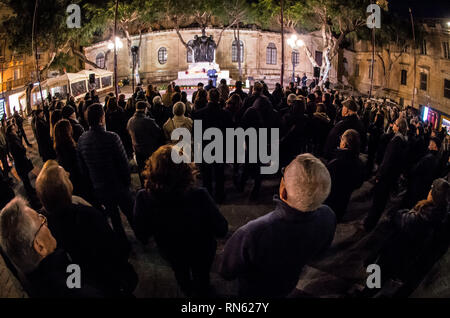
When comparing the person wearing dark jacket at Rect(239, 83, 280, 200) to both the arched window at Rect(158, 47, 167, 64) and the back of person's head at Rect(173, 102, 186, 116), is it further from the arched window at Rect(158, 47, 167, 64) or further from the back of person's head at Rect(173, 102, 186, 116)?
the arched window at Rect(158, 47, 167, 64)

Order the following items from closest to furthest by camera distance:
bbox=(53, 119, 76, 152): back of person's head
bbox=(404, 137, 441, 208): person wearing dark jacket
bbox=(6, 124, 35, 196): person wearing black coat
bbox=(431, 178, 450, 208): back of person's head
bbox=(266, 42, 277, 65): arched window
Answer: bbox=(431, 178, 450, 208): back of person's head
bbox=(53, 119, 76, 152): back of person's head
bbox=(404, 137, 441, 208): person wearing dark jacket
bbox=(6, 124, 35, 196): person wearing black coat
bbox=(266, 42, 277, 65): arched window

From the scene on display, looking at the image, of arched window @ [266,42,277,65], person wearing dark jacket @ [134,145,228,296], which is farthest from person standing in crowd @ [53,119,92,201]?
arched window @ [266,42,277,65]

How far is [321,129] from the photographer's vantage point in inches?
301

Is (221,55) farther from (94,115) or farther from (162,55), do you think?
(94,115)

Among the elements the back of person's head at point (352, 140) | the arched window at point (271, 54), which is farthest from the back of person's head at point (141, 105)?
the arched window at point (271, 54)

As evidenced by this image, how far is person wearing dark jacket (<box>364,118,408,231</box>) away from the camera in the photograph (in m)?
5.56

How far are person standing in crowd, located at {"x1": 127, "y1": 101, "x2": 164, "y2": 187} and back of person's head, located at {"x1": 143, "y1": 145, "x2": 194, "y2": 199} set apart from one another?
3293 millimetres

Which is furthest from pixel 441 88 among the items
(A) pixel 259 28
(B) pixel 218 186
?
(B) pixel 218 186

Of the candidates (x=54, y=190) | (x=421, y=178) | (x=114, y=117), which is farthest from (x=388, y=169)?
(x=114, y=117)

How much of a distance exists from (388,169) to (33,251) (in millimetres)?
4973

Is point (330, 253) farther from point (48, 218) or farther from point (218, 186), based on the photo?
point (48, 218)
